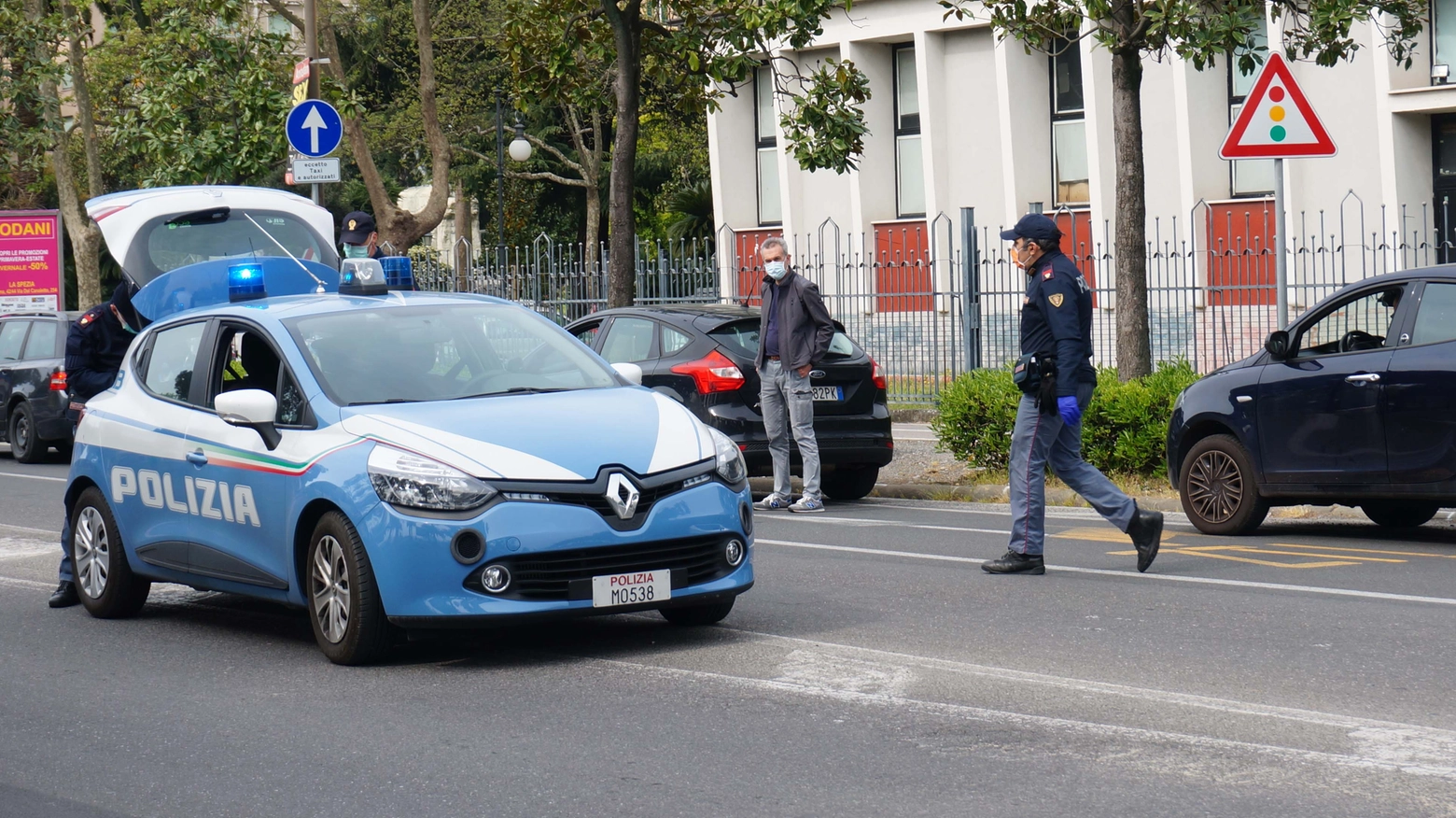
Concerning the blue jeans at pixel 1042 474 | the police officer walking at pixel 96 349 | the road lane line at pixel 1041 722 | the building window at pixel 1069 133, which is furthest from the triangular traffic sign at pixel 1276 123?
the building window at pixel 1069 133

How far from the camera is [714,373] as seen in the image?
13883 mm

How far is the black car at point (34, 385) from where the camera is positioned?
21.2 meters

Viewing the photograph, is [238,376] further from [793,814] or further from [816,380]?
[816,380]

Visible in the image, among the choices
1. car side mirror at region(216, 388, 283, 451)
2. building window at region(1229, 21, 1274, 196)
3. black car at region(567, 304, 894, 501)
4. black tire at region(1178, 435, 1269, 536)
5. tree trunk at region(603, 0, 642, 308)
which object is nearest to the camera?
car side mirror at region(216, 388, 283, 451)

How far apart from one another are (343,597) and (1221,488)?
6.39m

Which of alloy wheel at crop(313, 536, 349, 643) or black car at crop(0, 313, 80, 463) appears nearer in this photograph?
alloy wheel at crop(313, 536, 349, 643)

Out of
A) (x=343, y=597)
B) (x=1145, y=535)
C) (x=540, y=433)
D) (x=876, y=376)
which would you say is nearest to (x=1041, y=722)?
(x=540, y=433)

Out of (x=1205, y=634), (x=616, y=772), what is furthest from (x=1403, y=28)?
(x=616, y=772)

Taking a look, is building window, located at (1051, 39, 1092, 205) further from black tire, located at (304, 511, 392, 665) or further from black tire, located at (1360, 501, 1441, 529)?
black tire, located at (304, 511, 392, 665)

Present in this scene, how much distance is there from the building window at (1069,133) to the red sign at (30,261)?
16819mm

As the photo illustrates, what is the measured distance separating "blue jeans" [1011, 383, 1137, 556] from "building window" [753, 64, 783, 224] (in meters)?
22.0

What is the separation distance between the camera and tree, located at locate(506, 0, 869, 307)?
18578mm

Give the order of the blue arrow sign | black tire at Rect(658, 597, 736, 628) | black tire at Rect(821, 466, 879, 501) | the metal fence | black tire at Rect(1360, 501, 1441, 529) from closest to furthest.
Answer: black tire at Rect(658, 597, 736, 628)
black tire at Rect(1360, 501, 1441, 529)
black tire at Rect(821, 466, 879, 501)
the blue arrow sign
the metal fence

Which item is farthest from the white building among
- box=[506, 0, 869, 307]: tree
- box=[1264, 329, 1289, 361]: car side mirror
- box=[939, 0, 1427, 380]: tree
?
box=[1264, 329, 1289, 361]: car side mirror
